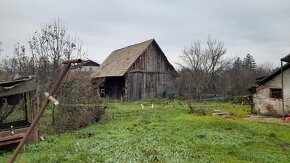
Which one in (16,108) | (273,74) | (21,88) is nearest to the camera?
(21,88)

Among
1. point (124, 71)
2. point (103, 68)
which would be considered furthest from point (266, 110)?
point (103, 68)

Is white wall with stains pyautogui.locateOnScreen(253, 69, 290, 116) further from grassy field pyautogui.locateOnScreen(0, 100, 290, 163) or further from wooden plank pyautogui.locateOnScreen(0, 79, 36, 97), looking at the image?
wooden plank pyautogui.locateOnScreen(0, 79, 36, 97)

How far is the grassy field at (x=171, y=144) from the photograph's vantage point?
8.41 metres

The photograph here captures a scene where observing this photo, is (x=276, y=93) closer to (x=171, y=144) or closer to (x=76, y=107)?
(x=171, y=144)

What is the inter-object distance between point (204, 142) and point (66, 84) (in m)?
8.50

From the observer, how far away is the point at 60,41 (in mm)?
17656

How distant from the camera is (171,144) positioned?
9.64 meters

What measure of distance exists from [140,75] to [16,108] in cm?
1904

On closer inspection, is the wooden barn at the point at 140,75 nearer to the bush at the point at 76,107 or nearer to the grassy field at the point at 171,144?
the bush at the point at 76,107

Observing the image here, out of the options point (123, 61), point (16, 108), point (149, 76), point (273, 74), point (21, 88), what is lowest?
point (16, 108)

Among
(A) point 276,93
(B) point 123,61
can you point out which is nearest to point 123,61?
(B) point 123,61

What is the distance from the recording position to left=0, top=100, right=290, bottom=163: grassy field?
841 centimetres

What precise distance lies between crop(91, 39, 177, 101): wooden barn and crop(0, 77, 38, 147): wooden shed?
16207mm

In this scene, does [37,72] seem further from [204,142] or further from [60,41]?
[204,142]
